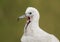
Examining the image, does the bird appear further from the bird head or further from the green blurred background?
the green blurred background

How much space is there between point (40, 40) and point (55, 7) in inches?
73.2

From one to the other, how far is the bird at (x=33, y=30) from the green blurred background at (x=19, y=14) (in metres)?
1.48

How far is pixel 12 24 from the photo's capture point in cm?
562

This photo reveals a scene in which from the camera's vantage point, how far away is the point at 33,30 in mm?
3947

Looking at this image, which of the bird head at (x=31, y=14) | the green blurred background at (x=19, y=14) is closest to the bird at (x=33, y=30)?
the bird head at (x=31, y=14)

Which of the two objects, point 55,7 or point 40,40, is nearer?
point 40,40

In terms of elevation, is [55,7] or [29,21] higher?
[29,21]

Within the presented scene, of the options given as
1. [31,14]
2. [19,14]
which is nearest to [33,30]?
[31,14]

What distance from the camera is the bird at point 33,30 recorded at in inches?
154

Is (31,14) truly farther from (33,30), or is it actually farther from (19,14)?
(19,14)

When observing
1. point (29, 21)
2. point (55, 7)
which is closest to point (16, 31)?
point (55, 7)

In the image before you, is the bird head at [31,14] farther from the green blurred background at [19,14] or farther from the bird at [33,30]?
the green blurred background at [19,14]

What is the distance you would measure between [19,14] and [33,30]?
1617 mm

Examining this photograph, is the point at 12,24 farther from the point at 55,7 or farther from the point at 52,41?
the point at 52,41
